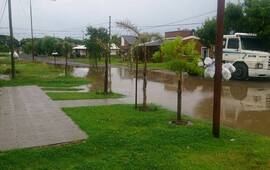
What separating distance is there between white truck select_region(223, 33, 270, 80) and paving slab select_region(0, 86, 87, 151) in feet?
39.2

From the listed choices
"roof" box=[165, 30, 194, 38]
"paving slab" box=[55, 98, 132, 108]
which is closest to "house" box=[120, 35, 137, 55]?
"paving slab" box=[55, 98, 132, 108]

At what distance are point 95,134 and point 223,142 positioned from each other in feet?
9.24

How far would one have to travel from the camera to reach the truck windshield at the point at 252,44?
21.2 meters

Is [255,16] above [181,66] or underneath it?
above

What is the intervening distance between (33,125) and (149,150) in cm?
367

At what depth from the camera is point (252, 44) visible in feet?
70.7

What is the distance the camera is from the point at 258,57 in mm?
20656

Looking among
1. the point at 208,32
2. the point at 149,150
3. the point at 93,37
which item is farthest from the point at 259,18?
the point at 149,150

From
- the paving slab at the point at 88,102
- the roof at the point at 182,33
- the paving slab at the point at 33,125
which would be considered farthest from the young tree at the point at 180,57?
the roof at the point at 182,33

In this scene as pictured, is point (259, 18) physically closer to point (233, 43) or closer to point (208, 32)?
point (233, 43)

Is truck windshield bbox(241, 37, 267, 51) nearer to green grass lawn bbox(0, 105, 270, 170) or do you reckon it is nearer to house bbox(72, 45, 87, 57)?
green grass lawn bbox(0, 105, 270, 170)

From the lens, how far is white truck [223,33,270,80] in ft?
68.1

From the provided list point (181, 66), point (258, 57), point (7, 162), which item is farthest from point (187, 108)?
point (258, 57)

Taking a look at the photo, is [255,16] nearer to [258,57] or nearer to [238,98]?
[258,57]
